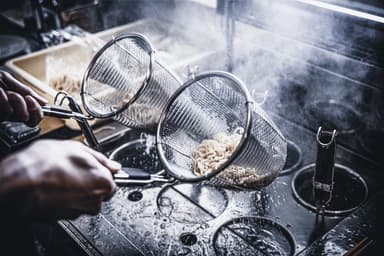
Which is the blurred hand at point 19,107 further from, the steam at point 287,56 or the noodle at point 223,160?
the steam at point 287,56

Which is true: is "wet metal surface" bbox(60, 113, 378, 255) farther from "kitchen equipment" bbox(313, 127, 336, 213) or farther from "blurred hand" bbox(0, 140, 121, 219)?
"blurred hand" bbox(0, 140, 121, 219)

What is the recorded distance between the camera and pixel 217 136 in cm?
190

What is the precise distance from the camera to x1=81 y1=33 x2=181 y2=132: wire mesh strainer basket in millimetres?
1958

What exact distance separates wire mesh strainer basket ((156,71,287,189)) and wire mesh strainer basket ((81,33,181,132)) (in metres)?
0.18

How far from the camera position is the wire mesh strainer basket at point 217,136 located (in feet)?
5.43

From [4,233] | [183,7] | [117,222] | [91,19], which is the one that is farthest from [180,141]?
[91,19]

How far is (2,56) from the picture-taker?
342 centimetres

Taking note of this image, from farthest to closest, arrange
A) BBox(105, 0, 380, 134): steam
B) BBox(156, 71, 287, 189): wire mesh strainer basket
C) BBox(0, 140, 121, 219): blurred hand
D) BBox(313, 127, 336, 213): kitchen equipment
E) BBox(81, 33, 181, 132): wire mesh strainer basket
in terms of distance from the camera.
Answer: BBox(105, 0, 380, 134): steam → BBox(81, 33, 181, 132): wire mesh strainer basket → BBox(313, 127, 336, 213): kitchen equipment → BBox(156, 71, 287, 189): wire mesh strainer basket → BBox(0, 140, 121, 219): blurred hand

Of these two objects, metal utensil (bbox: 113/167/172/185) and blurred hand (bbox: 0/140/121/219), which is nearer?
blurred hand (bbox: 0/140/121/219)

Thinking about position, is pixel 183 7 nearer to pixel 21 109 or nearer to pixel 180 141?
pixel 180 141

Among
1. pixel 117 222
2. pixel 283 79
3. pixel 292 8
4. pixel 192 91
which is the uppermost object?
pixel 292 8

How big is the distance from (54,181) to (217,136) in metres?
0.87

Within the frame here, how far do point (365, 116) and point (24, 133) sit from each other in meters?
1.71

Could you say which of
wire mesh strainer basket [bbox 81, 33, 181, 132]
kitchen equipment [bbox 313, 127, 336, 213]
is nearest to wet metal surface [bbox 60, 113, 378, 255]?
kitchen equipment [bbox 313, 127, 336, 213]
